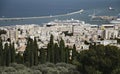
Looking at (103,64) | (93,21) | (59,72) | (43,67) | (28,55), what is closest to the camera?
(103,64)

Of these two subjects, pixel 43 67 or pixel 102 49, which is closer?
pixel 102 49

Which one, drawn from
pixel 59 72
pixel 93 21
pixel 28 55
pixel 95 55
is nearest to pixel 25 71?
pixel 59 72

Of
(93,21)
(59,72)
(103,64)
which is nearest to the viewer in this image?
(103,64)

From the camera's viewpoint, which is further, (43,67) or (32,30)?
(32,30)

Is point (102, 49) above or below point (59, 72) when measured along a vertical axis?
above

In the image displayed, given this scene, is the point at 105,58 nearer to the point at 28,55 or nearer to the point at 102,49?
the point at 102,49

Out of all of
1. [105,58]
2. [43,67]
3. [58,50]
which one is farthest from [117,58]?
[58,50]

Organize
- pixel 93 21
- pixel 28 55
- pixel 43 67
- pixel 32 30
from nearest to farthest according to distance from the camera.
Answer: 1. pixel 43 67
2. pixel 28 55
3. pixel 32 30
4. pixel 93 21

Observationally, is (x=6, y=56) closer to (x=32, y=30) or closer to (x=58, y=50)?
(x=58, y=50)

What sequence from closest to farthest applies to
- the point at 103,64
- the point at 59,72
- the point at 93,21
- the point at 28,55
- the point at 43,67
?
the point at 103,64 → the point at 59,72 → the point at 43,67 → the point at 28,55 → the point at 93,21
